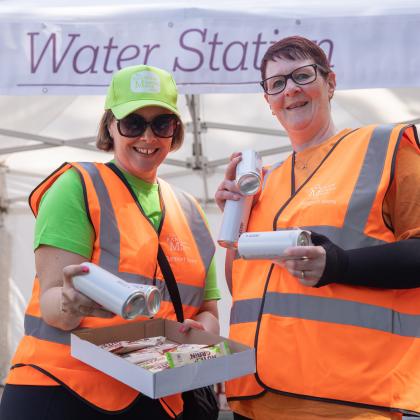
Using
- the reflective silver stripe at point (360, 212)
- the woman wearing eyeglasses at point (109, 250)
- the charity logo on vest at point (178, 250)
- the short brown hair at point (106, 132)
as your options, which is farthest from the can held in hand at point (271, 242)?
the short brown hair at point (106, 132)

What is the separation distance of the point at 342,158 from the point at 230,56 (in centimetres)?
105

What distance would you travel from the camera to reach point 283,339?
1.38m

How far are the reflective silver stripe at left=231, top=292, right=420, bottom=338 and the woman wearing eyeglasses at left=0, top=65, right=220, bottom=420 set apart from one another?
0.29m

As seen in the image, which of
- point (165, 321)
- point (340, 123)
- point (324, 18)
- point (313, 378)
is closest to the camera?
point (313, 378)

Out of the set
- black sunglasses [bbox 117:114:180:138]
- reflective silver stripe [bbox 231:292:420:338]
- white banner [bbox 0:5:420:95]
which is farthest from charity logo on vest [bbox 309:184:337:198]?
white banner [bbox 0:5:420:95]

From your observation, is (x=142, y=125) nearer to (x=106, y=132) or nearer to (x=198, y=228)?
(x=106, y=132)

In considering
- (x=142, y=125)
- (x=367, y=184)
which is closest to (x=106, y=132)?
(x=142, y=125)

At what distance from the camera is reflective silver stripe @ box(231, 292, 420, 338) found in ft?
4.34

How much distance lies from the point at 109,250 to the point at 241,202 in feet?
1.24

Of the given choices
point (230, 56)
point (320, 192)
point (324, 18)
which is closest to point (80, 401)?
point (320, 192)

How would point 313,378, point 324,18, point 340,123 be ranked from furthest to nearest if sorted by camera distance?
point 340,123
point 324,18
point 313,378

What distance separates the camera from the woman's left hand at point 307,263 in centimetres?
120

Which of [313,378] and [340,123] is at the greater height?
[340,123]

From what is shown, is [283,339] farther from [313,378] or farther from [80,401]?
[80,401]
